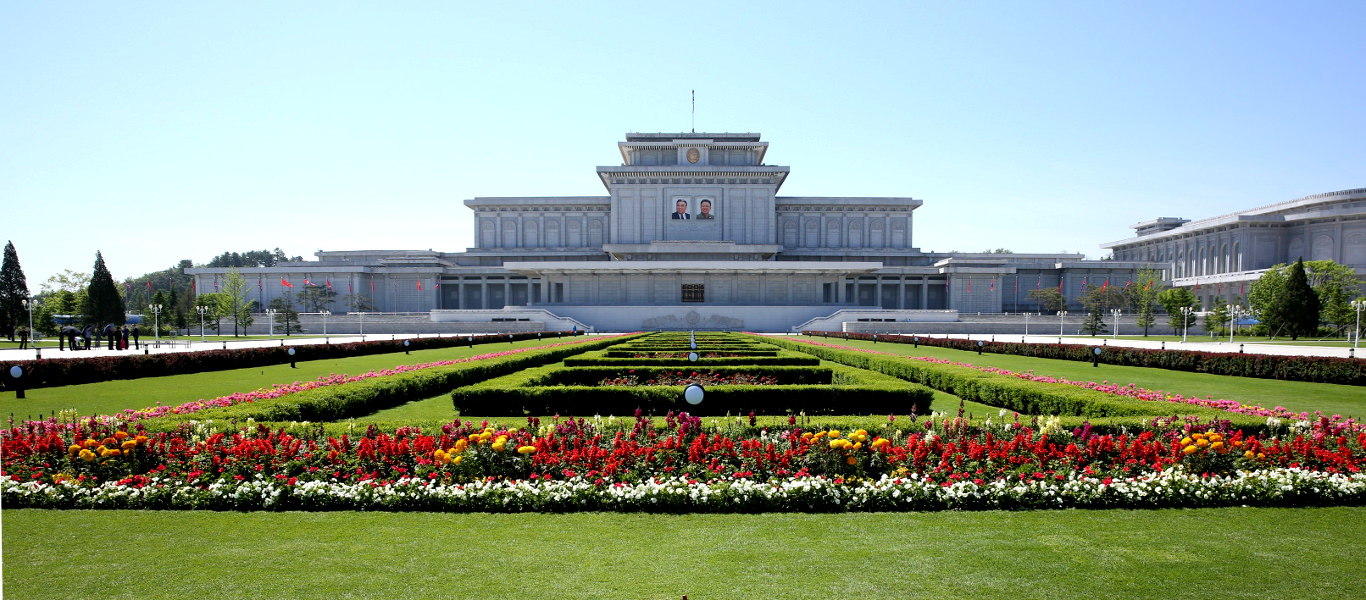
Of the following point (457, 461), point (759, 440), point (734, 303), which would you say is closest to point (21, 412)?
point (457, 461)

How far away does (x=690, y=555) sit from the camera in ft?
14.0

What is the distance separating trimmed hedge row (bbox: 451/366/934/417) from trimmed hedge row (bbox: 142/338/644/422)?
1309 mm

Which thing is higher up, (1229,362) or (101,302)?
(101,302)

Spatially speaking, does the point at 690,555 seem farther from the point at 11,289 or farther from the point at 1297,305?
the point at 1297,305

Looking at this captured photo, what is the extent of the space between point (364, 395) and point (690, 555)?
6832mm

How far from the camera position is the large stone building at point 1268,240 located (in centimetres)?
5603

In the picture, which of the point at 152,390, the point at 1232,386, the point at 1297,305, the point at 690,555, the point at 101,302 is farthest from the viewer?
the point at 101,302

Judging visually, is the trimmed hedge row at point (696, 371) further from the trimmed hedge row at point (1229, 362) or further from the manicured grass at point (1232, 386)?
the trimmed hedge row at point (1229, 362)

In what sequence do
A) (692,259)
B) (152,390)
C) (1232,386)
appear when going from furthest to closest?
(692,259) → (1232,386) → (152,390)

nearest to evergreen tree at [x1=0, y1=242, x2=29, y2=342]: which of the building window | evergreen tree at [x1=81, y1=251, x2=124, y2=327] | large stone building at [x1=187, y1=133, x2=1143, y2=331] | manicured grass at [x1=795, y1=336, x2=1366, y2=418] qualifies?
evergreen tree at [x1=81, y1=251, x2=124, y2=327]

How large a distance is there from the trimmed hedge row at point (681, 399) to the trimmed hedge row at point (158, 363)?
8844 millimetres

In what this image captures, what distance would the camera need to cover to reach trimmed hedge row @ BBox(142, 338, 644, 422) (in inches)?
302

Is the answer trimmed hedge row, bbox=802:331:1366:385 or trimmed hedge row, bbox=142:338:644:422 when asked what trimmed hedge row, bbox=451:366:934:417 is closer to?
trimmed hedge row, bbox=142:338:644:422

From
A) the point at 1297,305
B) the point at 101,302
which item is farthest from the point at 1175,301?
the point at 101,302
